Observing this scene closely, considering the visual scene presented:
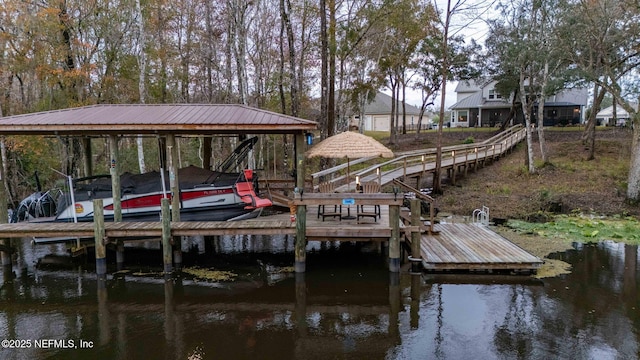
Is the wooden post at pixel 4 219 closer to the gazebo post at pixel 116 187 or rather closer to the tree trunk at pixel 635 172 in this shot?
the gazebo post at pixel 116 187

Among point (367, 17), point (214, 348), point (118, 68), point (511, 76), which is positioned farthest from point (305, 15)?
point (214, 348)

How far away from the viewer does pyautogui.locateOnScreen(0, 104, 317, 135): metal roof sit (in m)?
8.27

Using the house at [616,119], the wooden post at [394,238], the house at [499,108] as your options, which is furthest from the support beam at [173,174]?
the house at [499,108]

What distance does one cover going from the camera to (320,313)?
276 inches

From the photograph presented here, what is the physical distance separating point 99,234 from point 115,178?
4.26ft

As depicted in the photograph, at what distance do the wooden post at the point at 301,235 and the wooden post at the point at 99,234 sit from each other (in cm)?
405

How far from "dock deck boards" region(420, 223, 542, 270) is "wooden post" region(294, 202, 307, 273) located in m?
2.60

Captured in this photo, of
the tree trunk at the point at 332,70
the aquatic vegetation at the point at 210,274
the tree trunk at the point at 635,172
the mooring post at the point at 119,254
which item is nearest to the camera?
the aquatic vegetation at the point at 210,274

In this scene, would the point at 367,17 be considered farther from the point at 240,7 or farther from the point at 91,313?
the point at 91,313

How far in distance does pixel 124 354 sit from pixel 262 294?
2714 millimetres

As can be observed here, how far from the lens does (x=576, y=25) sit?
15.3 m

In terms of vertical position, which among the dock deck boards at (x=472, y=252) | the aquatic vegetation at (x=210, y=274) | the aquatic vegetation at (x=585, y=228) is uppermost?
the dock deck boards at (x=472, y=252)

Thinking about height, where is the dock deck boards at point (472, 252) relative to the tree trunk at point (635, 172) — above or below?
below

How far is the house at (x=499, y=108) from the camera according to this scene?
111ft
